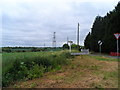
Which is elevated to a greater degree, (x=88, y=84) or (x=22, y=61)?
(x=22, y=61)

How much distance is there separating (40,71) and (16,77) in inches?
42.0

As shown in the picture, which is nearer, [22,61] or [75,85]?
[75,85]

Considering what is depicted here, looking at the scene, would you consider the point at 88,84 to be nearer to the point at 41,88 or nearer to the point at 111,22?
the point at 41,88

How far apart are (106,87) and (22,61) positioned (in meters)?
4.22

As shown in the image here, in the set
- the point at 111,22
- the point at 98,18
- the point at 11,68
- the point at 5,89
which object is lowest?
the point at 5,89

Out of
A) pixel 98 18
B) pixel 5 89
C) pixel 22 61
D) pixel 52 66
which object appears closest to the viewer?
pixel 5 89

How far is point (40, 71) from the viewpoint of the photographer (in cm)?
680

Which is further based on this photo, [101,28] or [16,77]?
[101,28]

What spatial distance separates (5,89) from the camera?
5.21 metres

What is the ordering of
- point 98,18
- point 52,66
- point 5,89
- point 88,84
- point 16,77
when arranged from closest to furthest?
point 88,84
point 5,89
point 16,77
point 52,66
point 98,18

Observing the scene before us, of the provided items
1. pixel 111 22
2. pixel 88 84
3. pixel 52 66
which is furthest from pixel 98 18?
pixel 88 84

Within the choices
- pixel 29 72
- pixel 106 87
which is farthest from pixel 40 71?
pixel 106 87

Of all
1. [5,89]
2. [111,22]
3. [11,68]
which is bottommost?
[5,89]

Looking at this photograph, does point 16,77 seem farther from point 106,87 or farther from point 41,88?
point 106,87
